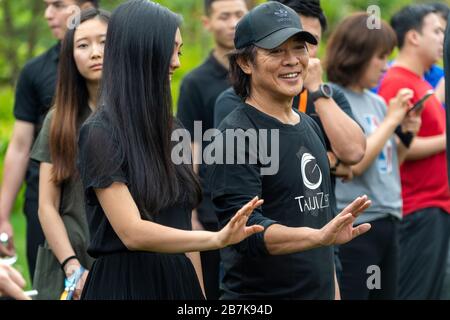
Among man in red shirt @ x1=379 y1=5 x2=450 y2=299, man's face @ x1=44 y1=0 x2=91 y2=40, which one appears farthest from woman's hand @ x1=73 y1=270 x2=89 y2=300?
man in red shirt @ x1=379 y1=5 x2=450 y2=299

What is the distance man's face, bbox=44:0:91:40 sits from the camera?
232 inches

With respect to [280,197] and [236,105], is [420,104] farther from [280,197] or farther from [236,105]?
[280,197]

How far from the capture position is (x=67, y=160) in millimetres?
4504

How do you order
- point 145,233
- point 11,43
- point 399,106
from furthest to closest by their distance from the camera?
point 11,43, point 399,106, point 145,233

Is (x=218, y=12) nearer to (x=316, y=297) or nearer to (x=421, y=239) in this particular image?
(x=421, y=239)

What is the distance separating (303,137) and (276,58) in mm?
340

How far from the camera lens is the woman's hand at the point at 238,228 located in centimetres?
329

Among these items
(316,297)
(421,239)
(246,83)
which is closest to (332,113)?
(246,83)

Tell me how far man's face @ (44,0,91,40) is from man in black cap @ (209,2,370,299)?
80.4 inches

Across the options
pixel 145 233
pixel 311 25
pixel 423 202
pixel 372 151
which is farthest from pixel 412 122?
pixel 145 233

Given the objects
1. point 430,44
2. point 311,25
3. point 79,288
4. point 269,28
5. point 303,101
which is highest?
point 430,44

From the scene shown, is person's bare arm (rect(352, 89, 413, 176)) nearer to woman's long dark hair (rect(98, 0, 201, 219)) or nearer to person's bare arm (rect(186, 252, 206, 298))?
person's bare arm (rect(186, 252, 206, 298))

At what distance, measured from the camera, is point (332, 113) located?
459cm

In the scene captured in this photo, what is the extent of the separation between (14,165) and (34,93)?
0.43m
